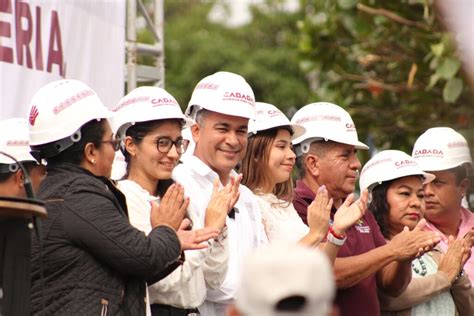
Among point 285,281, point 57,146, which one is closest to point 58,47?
point 57,146

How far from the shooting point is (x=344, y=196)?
22.7ft

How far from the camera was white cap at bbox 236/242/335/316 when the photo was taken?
8.20ft

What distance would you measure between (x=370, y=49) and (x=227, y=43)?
84.2 feet

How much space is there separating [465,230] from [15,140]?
3.01 m

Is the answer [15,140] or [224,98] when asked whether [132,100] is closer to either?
[224,98]

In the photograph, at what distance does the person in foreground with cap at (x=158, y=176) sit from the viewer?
18.0ft

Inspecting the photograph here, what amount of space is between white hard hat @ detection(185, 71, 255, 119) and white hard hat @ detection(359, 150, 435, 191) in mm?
1274

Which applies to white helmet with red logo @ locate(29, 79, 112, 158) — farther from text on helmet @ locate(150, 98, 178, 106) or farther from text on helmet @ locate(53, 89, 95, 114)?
text on helmet @ locate(150, 98, 178, 106)

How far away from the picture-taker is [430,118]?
1312 cm

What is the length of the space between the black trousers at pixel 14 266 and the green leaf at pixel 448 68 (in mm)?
6834

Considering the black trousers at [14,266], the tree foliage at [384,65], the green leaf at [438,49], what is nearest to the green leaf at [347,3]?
the tree foliage at [384,65]

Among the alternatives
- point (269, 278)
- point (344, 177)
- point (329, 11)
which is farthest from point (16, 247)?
point (329, 11)

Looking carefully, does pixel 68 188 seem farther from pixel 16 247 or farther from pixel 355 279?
pixel 355 279

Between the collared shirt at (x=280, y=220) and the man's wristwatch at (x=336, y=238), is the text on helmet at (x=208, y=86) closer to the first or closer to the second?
the collared shirt at (x=280, y=220)
